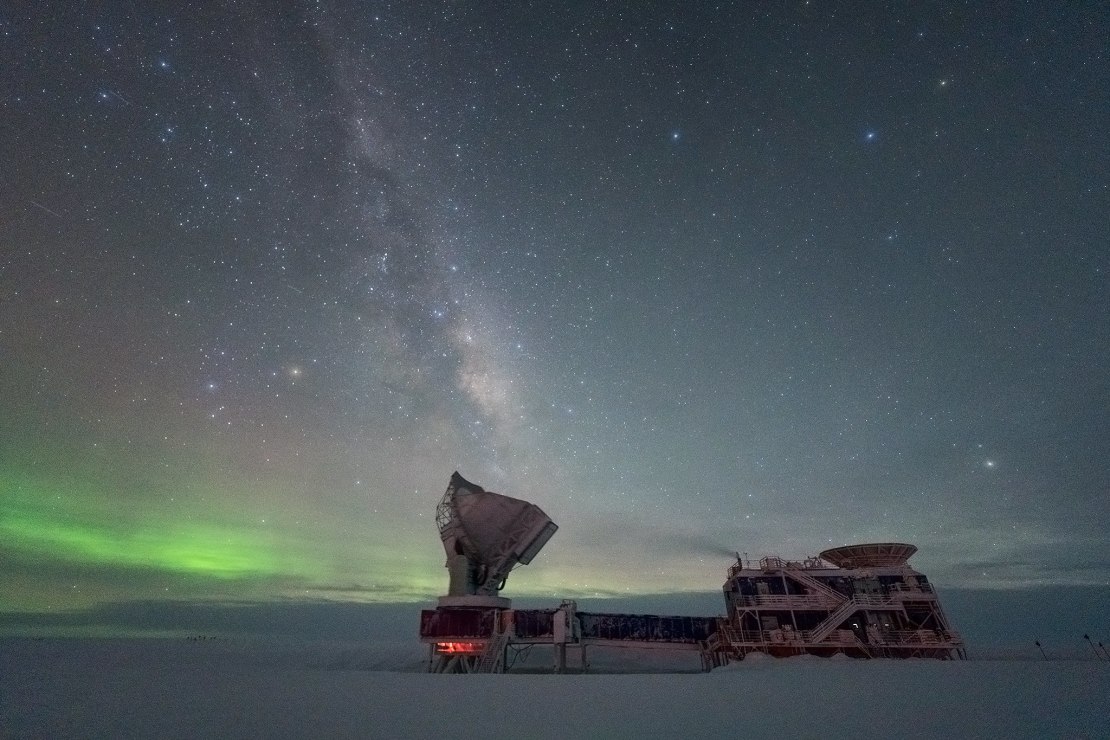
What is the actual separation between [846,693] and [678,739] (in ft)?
42.4

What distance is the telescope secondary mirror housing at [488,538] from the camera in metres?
46.0

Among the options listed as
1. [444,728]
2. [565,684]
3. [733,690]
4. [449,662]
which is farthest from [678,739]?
[449,662]

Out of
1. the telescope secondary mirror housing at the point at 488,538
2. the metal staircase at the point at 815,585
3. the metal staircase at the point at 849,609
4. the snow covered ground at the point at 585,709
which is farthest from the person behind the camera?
the telescope secondary mirror housing at the point at 488,538

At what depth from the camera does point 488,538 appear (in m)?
46.6

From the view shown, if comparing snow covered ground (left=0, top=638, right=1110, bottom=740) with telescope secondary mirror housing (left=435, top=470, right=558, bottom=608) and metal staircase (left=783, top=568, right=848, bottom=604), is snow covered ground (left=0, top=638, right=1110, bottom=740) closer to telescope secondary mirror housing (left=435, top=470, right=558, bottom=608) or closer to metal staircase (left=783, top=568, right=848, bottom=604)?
metal staircase (left=783, top=568, right=848, bottom=604)

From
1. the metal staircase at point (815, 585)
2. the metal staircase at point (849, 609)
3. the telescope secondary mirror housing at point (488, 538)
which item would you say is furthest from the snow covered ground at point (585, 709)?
the telescope secondary mirror housing at point (488, 538)

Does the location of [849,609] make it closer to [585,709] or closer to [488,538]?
[488,538]

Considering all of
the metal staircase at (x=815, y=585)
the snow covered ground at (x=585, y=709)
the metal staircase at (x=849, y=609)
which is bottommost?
the snow covered ground at (x=585, y=709)

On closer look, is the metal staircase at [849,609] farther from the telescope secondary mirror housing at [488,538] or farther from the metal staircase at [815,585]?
the telescope secondary mirror housing at [488,538]

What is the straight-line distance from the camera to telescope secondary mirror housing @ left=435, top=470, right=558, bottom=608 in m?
46.0

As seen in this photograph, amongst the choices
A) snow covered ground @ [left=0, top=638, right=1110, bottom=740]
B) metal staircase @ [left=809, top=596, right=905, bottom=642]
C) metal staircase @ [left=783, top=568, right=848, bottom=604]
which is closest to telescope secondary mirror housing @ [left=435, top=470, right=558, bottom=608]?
snow covered ground @ [left=0, top=638, right=1110, bottom=740]

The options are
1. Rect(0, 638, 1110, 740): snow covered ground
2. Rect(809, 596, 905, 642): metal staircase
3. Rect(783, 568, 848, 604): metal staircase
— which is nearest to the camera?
Rect(0, 638, 1110, 740): snow covered ground

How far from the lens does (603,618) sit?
149 feet

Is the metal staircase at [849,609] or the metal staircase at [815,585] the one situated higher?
the metal staircase at [815,585]
